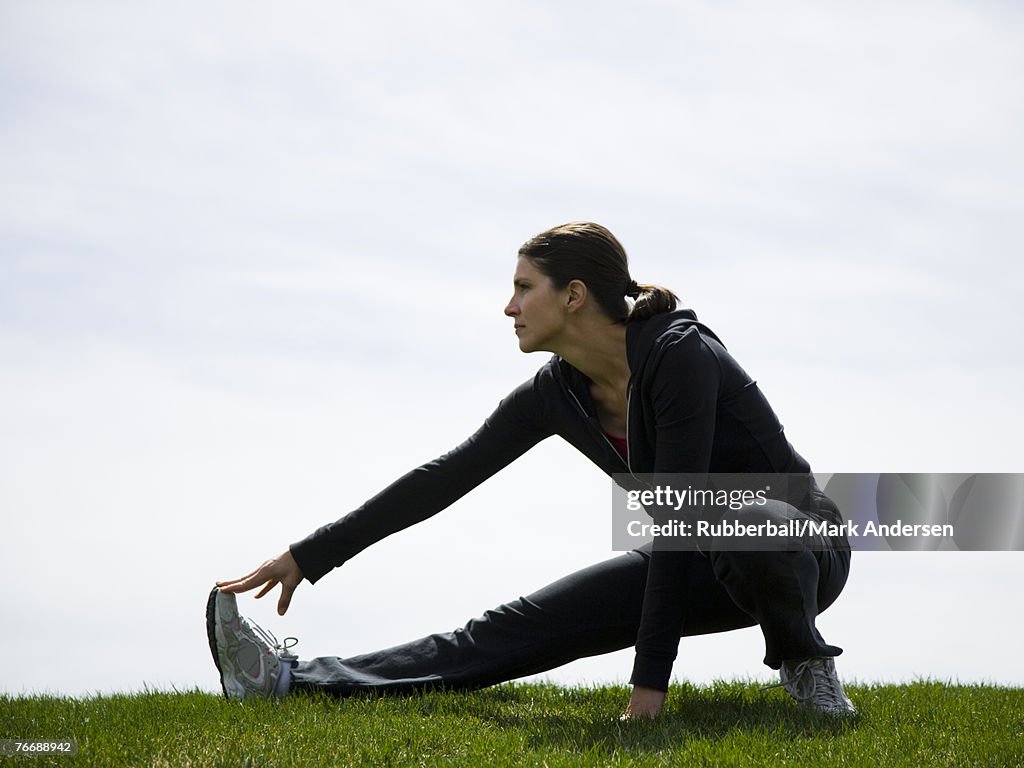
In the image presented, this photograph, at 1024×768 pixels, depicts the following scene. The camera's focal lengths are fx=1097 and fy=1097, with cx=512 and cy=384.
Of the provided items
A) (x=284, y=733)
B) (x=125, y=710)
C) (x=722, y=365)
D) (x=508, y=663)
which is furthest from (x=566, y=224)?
(x=125, y=710)

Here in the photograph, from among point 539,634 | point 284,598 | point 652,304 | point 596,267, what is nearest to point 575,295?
point 596,267

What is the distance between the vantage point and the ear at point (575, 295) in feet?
14.0

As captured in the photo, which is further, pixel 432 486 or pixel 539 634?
pixel 432 486

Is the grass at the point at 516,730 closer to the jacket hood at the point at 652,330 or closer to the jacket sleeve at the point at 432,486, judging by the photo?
the jacket sleeve at the point at 432,486

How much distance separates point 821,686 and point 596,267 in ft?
5.85

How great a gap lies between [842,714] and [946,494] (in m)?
2.07

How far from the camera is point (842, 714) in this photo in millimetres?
4012

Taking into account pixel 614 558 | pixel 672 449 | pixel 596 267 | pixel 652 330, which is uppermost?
pixel 596 267

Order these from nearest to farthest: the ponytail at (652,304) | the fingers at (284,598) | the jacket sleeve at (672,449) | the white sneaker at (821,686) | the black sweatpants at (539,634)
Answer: the jacket sleeve at (672,449)
the white sneaker at (821,686)
the ponytail at (652,304)
the black sweatpants at (539,634)
the fingers at (284,598)

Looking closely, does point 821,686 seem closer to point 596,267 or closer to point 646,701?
point 646,701

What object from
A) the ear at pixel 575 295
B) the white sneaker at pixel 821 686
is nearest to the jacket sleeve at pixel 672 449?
the ear at pixel 575 295

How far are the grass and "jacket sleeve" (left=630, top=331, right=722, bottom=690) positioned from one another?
0.25m

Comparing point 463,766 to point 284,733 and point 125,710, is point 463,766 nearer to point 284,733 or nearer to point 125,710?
point 284,733

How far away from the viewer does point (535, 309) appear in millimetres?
4277
